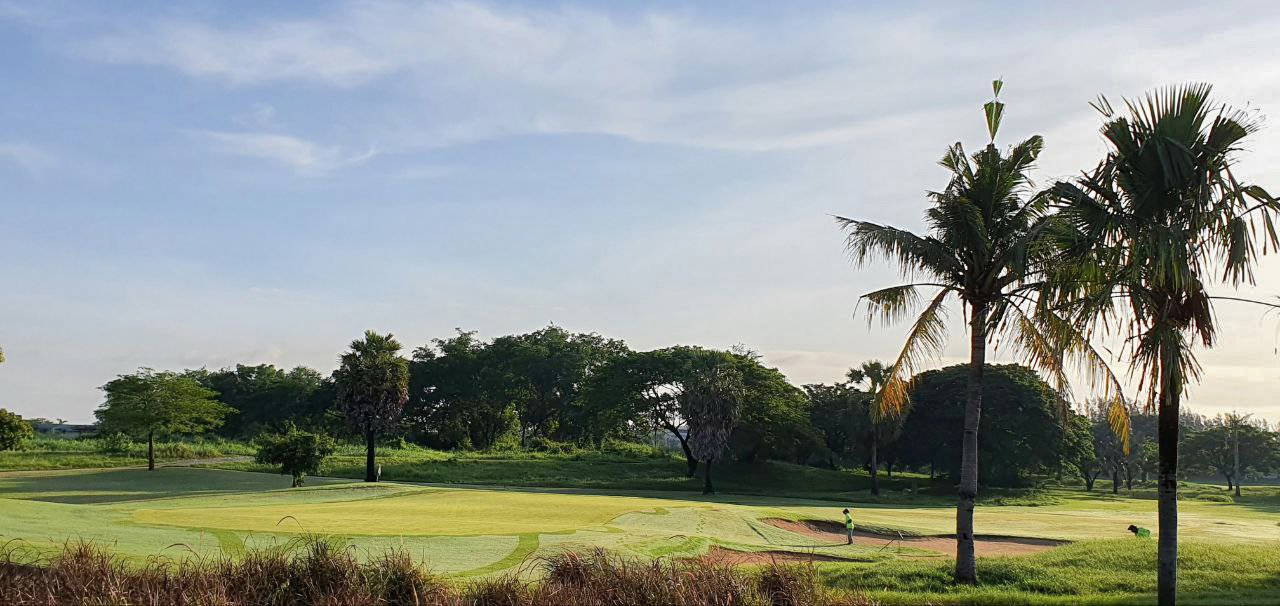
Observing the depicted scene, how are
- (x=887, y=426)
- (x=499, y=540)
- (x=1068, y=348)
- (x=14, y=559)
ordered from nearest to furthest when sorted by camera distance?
(x=14, y=559)
(x=1068, y=348)
(x=499, y=540)
(x=887, y=426)

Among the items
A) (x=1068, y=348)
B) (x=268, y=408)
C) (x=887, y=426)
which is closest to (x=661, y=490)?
(x=887, y=426)

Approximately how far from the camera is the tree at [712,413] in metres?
62.6

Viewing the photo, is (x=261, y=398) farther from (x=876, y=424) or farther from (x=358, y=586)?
(x=358, y=586)

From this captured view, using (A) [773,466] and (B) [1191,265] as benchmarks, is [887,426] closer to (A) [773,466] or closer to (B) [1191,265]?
(A) [773,466]

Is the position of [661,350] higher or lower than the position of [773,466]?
higher

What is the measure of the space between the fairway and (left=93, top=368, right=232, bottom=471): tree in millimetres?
3533

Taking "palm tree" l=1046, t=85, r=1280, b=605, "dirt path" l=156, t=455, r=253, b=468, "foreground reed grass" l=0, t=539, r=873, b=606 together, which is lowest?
"dirt path" l=156, t=455, r=253, b=468

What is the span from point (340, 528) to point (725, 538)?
11677 millimetres

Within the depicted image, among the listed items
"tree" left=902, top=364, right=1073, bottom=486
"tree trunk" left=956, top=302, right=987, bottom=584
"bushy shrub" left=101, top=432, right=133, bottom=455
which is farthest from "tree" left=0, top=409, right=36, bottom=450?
"tree" left=902, top=364, right=1073, bottom=486

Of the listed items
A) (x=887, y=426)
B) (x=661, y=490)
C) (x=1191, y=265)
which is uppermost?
(x=1191, y=265)

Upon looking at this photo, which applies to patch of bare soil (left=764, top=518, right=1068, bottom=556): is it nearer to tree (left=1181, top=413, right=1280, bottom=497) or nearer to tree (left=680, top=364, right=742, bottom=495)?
tree (left=680, top=364, right=742, bottom=495)

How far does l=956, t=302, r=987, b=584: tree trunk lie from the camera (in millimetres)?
19359

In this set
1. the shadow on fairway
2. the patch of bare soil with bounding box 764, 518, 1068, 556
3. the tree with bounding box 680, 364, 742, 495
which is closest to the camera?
the patch of bare soil with bounding box 764, 518, 1068, 556

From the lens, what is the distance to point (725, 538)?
96.6 ft
